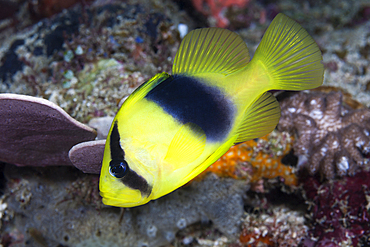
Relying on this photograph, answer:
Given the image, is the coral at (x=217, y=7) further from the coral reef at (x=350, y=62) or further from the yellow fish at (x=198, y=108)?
the yellow fish at (x=198, y=108)

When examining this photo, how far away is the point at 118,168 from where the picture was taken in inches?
53.5

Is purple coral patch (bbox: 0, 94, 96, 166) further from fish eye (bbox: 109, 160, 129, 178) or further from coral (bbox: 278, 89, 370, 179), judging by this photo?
coral (bbox: 278, 89, 370, 179)

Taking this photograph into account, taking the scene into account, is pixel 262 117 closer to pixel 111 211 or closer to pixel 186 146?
pixel 186 146

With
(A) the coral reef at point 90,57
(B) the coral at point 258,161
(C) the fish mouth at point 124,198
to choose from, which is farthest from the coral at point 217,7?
(C) the fish mouth at point 124,198

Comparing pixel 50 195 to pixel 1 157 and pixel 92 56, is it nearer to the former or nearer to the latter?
pixel 1 157

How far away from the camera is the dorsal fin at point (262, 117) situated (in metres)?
1.66

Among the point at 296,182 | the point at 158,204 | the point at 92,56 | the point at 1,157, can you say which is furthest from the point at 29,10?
the point at 296,182

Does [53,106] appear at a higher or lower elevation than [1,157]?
higher

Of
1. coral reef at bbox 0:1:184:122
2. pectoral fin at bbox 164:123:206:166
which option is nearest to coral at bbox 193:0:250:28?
coral reef at bbox 0:1:184:122

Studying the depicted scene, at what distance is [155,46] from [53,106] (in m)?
1.98

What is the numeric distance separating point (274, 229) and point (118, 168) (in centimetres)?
229

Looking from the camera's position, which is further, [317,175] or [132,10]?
[132,10]

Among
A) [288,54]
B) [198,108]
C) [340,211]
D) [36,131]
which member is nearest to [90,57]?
[36,131]

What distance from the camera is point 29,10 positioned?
509 centimetres
